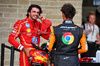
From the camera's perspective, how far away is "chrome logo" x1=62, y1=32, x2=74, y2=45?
3.61 m

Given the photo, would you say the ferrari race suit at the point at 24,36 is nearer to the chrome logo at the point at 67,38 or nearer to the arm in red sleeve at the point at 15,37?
the arm in red sleeve at the point at 15,37

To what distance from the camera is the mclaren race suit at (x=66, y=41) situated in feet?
11.8

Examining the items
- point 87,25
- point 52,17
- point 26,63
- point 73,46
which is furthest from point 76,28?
point 52,17

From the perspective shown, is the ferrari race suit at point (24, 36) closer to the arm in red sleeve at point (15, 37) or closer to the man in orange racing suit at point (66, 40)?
the arm in red sleeve at point (15, 37)

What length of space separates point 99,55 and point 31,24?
1.42 m

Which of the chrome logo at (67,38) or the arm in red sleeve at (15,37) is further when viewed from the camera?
the arm in red sleeve at (15,37)

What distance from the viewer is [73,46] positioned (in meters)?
3.63

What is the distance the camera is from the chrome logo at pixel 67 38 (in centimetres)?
361

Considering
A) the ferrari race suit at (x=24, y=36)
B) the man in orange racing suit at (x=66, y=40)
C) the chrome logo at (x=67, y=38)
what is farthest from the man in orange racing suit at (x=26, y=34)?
the chrome logo at (x=67, y=38)

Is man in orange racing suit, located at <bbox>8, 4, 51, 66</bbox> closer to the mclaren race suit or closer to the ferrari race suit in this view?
the ferrari race suit

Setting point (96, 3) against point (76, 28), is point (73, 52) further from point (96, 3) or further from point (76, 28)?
point (96, 3)

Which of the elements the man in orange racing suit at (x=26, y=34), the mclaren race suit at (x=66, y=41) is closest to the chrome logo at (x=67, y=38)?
the mclaren race suit at (x=66, y=41)

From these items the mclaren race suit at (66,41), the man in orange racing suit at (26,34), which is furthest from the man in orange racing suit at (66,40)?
the man in orange racing suit at (26,34)

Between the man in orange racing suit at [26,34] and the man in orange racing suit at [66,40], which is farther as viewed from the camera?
the man in orange racing suit at [26,34]
